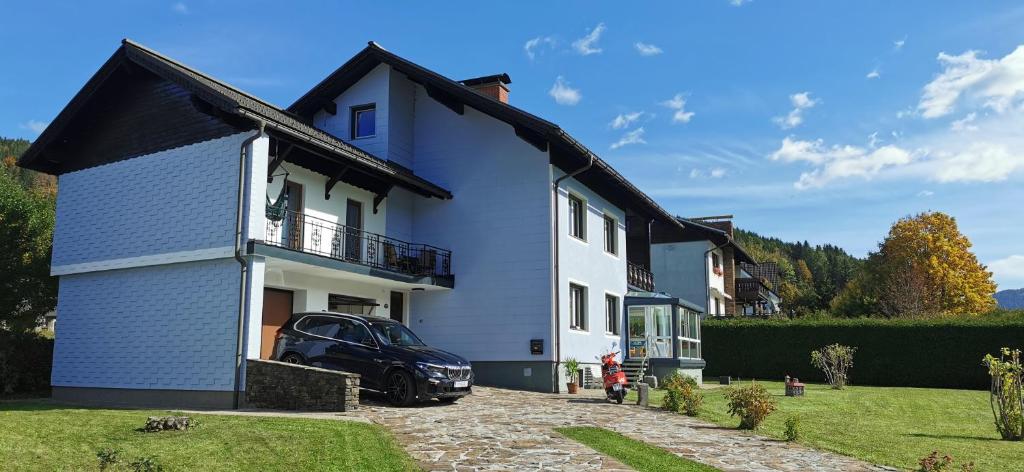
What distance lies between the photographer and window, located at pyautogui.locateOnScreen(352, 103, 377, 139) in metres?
22.2

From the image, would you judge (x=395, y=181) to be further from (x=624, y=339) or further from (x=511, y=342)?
(x=624, y=339)

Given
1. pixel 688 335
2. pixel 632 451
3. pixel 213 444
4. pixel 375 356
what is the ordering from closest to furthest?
pixel 213 444 < pixel 632 451 < pixel 375 356 < pixel 688 335

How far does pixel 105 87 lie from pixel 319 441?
498 inches

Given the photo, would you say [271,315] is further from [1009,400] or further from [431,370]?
[1009,400]

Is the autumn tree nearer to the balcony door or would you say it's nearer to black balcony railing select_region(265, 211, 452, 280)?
black balcony railing select_region(265, 211, 452, 280)

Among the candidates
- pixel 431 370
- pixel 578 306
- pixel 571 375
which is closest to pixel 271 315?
pixel 431 370

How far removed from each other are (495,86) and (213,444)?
1599 centimetres

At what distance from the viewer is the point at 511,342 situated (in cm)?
2025

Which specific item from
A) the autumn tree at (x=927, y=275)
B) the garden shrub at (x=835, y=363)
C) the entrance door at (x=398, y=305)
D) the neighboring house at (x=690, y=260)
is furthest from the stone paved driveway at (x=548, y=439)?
the autumn tree at (x=927, y=275)

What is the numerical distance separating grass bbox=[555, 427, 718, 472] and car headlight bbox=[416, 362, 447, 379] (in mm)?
3545

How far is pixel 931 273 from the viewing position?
1876 inches

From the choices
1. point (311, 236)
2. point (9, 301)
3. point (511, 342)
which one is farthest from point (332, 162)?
point (9, 301)

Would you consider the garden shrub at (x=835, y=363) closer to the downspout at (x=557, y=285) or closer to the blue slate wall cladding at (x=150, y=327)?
the downspout at (x=557, y=285)

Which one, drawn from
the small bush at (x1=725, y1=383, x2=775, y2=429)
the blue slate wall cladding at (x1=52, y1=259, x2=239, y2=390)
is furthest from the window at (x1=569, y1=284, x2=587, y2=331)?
the blue slate wall cladding at (x1=52, y1=259, x2=239, y2=390)
